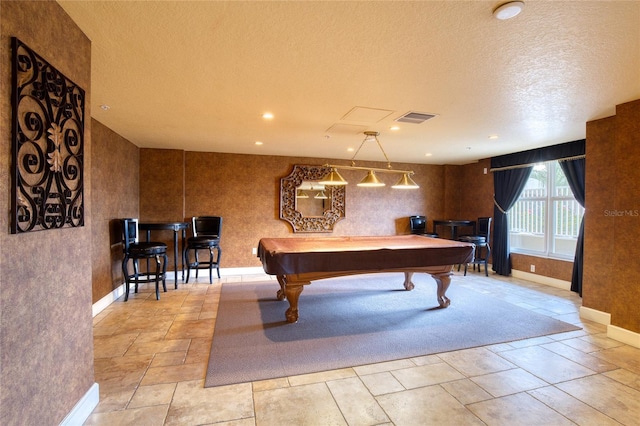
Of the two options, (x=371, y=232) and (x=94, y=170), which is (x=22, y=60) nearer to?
(x=94, y=170)

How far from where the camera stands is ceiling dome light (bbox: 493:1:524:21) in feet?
5.05

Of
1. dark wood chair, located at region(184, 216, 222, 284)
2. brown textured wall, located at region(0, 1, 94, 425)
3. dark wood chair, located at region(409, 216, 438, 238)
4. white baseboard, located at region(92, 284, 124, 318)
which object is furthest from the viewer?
dark wood chair, located at region(409, 216, 438, 238)

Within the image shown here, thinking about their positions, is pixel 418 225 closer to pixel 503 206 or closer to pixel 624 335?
pixel 503 206

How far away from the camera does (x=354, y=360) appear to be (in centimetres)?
260

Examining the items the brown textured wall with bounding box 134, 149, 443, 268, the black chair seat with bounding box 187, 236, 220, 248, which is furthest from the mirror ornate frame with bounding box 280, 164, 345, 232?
the black chair seat with bounding box 187, 236, 220, 248

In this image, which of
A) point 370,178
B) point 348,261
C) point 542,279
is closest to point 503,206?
point 542,279

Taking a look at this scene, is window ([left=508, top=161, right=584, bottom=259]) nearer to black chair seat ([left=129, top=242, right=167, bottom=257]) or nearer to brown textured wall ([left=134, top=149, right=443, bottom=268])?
brown textured wall ([left=134, top=149, right=443, bottom=268])

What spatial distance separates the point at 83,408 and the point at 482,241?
6.08 meters

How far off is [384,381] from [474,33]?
2.39 meters

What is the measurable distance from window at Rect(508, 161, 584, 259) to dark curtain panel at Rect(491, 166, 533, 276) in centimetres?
19

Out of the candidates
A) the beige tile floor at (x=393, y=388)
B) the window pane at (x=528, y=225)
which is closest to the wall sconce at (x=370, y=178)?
the beige tile floor at (x=393, y=388)

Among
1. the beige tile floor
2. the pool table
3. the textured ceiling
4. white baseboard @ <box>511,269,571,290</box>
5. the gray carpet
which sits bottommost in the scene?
the beige tile floor

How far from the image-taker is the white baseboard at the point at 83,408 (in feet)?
5.61

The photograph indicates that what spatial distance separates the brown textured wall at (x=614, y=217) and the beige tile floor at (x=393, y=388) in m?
0.51
